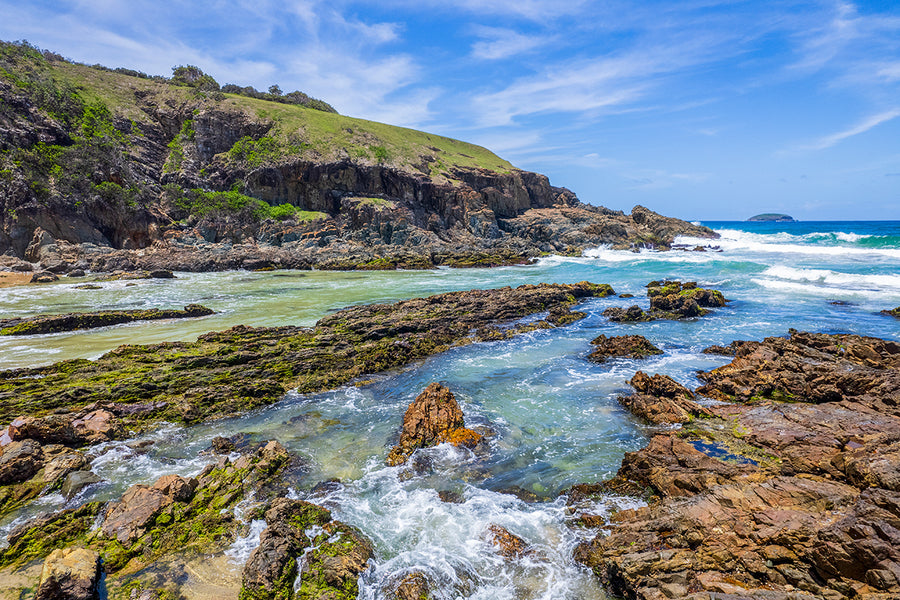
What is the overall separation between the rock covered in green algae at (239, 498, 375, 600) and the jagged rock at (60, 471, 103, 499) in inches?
162

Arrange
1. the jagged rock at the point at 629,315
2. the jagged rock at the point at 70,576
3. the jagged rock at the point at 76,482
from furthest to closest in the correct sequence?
the jagged rock at the point at 629,315, the jagged rock at the point at 76,482, the jagged rock at the point at 70,576

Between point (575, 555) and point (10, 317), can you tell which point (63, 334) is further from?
point (575, 555)

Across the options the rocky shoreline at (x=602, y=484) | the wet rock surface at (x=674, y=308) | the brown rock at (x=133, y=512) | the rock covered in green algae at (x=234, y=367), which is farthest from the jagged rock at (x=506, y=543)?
the wet rock surface at (x=674, y=308)

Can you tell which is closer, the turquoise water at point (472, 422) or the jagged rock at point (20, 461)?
the turquoise water at point (472, 422)

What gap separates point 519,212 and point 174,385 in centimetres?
8481

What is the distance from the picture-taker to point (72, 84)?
66125 mm

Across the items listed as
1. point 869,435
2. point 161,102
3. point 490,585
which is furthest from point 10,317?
point 161,102

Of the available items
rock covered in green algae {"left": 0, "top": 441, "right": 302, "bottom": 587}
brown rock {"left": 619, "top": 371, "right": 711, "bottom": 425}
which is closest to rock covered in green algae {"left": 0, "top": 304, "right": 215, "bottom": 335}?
rock covered in green algae {"left": 0, "top": 441, "right": 302, "bottom": 587}

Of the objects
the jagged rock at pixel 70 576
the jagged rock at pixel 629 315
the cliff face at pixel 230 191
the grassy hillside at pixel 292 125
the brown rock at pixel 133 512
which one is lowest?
the brown rock at pixel 133 512

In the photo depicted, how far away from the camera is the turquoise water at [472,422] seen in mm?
6336

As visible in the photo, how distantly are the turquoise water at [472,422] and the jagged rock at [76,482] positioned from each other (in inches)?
7.1

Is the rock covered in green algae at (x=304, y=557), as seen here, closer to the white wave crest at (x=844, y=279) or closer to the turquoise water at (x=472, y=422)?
the turquoise water at (x=472, y=422)

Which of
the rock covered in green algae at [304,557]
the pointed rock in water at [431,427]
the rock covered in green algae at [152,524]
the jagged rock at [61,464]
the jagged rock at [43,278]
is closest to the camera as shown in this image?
the rock covered in green algae at [304,557]

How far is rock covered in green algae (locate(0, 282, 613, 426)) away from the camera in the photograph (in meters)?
11.2
